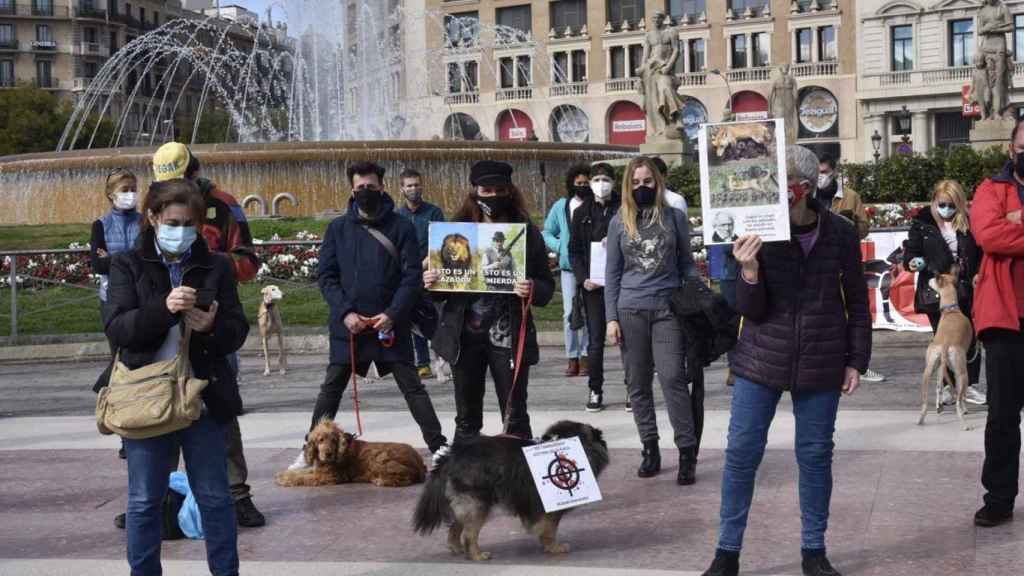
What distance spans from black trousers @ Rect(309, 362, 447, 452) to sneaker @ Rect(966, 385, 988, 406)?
15.7ft

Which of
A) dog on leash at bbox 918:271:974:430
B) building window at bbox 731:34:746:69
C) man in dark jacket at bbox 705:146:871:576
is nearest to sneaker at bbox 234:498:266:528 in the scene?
man in dark jacket at bbox 705:146:871:576

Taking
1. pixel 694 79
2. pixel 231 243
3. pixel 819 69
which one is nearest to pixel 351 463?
pixel 231 243

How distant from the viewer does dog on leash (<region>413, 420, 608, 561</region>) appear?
6.25 meters

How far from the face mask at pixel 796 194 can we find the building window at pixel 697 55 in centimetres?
7408

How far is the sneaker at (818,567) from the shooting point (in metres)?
5.79

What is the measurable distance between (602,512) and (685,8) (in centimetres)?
7441

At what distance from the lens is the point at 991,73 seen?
37.4 metres

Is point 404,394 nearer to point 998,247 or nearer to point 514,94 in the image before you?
point 998,247

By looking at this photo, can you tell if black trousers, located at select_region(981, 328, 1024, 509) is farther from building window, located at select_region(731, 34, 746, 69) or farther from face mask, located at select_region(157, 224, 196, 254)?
building window, located at select_region(731, 34, 746, 69)

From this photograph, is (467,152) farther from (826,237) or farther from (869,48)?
(869,48)

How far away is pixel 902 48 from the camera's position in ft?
239

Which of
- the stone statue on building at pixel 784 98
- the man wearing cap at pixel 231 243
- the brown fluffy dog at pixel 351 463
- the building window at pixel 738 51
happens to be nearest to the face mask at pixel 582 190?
the brown fluffy dog at pixel 351 463

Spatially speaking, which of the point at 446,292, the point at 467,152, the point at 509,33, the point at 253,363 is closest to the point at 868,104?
the point at 509,33

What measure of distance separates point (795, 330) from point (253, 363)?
11.3 metres
